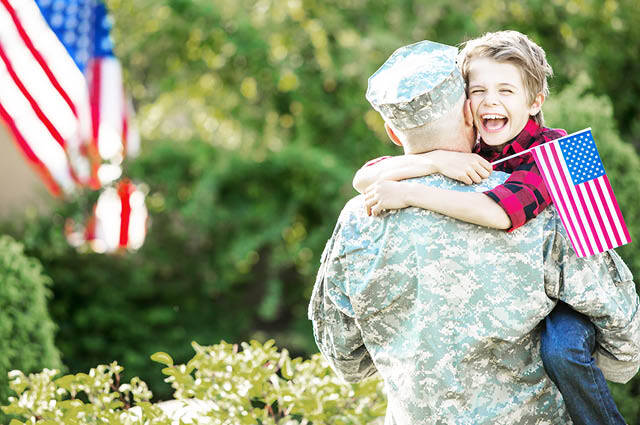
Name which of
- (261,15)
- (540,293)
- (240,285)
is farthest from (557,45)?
(540,293)

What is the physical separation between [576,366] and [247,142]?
7.06 meters

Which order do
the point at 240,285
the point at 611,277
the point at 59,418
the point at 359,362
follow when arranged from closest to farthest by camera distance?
the point at 611,277 < the point at 359,362 < the point at 59,418 < the point at 240,285

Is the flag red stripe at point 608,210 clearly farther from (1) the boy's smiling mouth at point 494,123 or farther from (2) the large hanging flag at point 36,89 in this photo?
(2) the large hanging flag at point 36,89

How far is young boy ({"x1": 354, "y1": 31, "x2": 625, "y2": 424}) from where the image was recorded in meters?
2.56

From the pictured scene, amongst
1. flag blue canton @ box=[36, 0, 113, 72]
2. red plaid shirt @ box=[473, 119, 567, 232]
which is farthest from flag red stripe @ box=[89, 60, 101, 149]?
red plaid shirt @ box=[473, 119, 567, 232]

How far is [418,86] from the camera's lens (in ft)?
8.50

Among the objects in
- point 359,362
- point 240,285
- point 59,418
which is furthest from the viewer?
point 240,285

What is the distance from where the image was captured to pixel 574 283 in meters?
2.61

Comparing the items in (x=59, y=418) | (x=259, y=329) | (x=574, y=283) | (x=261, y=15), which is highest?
(x=261, y=15)

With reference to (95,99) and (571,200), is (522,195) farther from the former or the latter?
(95,99)

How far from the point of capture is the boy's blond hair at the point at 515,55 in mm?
2836

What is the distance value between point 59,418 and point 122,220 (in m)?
5.37

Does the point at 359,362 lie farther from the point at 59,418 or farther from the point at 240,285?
the point at 240,285

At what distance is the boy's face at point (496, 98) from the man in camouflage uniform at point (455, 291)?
16 cm
